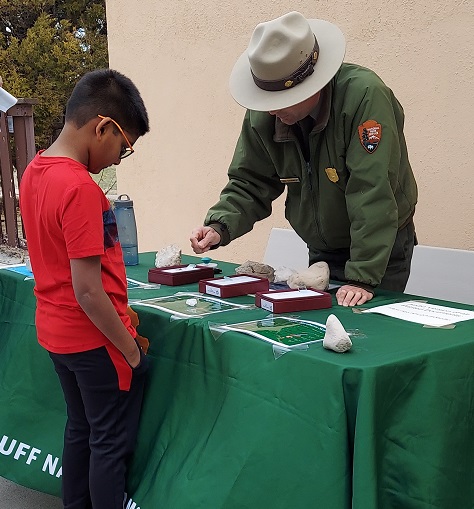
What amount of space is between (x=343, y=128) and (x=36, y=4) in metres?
14.7

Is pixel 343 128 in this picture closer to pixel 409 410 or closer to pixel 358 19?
pixel 409 410

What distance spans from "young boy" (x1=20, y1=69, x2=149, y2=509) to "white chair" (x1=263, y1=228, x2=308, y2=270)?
155cm

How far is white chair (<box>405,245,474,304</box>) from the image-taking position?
262 centimetres

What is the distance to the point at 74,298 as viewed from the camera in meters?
1.63

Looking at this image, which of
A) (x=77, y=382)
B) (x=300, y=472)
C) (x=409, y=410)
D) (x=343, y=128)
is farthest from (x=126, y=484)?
(x=343, y=128)

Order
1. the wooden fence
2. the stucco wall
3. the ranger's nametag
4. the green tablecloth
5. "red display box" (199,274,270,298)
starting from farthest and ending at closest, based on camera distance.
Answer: the wooden fence
the stucco wall
the ranger's nametag
"red display box" (199,274,270,298)
the green tablecloth

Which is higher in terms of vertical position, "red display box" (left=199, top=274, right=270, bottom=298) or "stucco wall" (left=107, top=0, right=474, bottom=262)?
"stucco wall" (left=107, top=0, right=474, bottom=262)

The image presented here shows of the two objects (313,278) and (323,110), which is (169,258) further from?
(323,110)

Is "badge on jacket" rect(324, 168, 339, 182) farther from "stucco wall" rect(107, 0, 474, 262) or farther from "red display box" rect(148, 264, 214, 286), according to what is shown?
"stucco wall" rect(107, 0, 474, 262)

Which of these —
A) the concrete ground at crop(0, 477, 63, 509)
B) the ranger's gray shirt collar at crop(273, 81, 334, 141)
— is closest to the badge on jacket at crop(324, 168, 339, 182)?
the ranger's gray shirt collar at crop(273, 81, 334, 141)

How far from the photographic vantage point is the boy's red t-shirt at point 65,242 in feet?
4.91

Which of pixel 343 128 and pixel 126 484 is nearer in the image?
pixel 126 484

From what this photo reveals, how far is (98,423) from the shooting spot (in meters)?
1.72

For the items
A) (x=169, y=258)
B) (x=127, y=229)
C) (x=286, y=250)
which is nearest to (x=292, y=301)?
(x=169, y=258)
